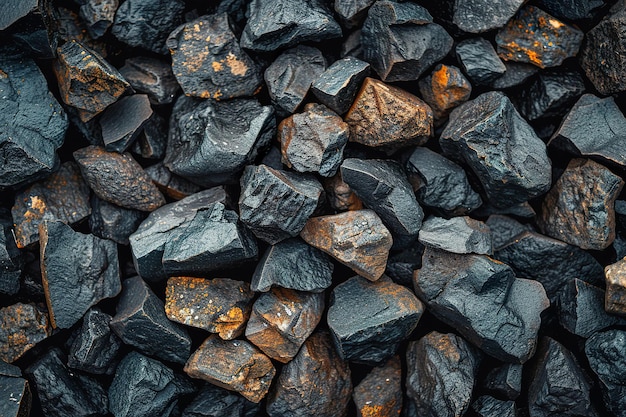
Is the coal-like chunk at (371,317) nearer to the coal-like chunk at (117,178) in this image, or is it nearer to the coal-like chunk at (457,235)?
the coal-like chunk at (457,235)

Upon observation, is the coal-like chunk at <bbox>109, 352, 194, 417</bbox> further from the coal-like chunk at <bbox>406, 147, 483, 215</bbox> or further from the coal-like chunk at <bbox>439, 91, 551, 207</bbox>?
the coal-like chunk at <bbox>439, 91, 551, 207</bbox>

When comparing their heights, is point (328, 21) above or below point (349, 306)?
above

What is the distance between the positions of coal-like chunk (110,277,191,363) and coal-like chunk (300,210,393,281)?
86 centimetres

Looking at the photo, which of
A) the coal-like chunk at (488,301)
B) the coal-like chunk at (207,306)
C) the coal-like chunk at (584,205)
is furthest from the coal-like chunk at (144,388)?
the coal-like chunk at (584,205)

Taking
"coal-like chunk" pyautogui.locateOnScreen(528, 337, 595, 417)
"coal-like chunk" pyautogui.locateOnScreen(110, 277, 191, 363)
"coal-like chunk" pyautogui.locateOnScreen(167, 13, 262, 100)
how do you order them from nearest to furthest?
"coal-like chunk" pyautogui.locateOnScreen(528, 337, 595, 417) < "coal-like chunk" pyautogui.locateOnScreen(110, 277, 191, 363) < "coal-like chunk" pyautogui.locateOnScreen(167, 13, 262, 100)

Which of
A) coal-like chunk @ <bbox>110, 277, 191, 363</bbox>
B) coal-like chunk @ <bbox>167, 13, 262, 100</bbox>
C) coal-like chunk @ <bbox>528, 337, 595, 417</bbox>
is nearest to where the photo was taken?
coal-like chunk @ <bbox>528, 337, 595, 417</bbox>

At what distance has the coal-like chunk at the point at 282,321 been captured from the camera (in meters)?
3.01

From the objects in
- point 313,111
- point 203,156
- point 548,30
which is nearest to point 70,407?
point 203,156

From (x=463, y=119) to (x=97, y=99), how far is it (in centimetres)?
190

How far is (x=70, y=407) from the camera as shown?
306 cm

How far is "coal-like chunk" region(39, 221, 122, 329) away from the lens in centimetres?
304

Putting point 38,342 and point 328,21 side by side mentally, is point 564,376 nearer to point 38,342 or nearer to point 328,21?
point 328,21

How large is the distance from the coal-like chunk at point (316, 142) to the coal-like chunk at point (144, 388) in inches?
50.1

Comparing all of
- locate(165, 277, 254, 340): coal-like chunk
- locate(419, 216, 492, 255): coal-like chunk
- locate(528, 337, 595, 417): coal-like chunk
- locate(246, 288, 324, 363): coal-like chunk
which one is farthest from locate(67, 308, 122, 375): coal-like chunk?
locate(528, 337, 595, 417): coal-like chunk
